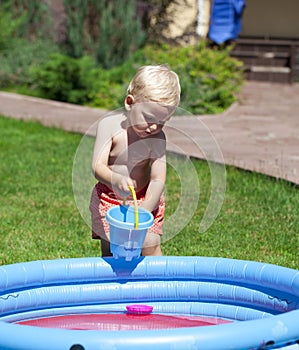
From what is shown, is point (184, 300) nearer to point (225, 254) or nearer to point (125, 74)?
point (225, 254)

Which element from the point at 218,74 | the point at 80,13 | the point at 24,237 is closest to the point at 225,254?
the point at 24,237

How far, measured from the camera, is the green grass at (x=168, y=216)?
186 inches

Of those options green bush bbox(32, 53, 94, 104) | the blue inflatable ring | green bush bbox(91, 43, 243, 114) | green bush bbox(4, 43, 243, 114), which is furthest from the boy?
green bush bbox(32, 53, 94, 104)

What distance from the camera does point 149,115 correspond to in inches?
138

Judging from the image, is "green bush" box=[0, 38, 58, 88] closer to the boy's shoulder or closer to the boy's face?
the boy's shoulder

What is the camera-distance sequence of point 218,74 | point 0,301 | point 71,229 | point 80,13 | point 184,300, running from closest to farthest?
1. point 0,301
2. point 184,300
3. point 71,229
4. point 218,74
5. point 80,13

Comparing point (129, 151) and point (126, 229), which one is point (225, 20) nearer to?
point (129, 151)

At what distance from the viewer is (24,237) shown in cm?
497

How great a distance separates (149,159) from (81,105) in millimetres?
7159

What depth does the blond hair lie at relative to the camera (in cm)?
350

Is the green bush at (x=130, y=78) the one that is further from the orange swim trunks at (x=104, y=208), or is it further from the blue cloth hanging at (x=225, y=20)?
the orange swim trunks at (x=104, y=208)

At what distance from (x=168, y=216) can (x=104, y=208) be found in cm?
152

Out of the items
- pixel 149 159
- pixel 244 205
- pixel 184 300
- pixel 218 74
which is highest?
pixel 149 159

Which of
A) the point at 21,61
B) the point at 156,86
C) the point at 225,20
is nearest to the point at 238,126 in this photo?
the point at 225,20
